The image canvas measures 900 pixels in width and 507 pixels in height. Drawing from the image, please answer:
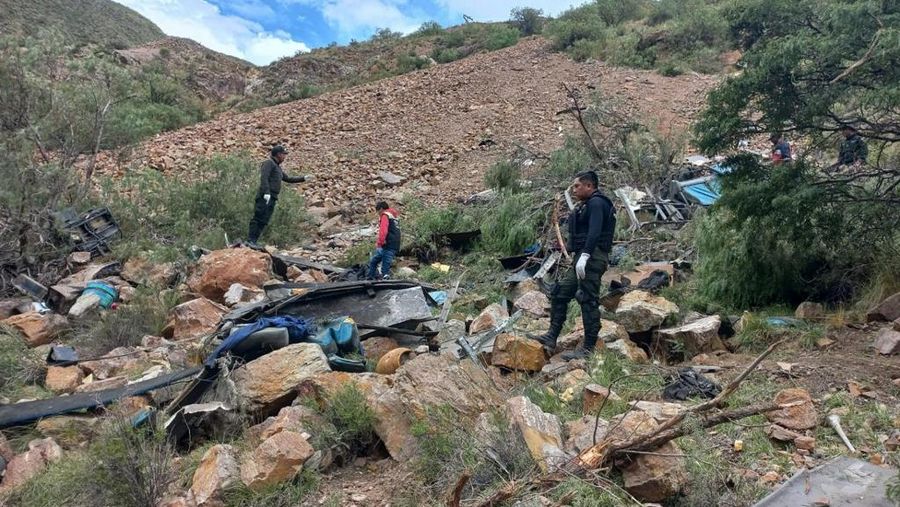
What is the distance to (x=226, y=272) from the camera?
7.50 meters

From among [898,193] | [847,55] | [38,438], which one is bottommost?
[38,438]

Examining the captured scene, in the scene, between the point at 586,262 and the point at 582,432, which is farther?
the point at 586,262

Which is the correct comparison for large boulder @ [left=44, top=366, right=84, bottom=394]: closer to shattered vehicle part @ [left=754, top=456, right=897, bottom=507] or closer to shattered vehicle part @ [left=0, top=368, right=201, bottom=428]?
shattered vehicle part @ [left=0, top=368, right=201, bottom=428]

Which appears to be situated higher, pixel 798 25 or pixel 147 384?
pixel 798 25

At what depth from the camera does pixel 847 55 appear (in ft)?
15.9

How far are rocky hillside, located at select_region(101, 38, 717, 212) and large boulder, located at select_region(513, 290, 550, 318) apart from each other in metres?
Result: 5.39

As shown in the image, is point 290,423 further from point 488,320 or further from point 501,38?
point 501,38

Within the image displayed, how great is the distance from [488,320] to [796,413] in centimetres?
285

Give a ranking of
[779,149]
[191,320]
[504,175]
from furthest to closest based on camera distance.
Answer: [504,175]
[779,149]
[191,320]

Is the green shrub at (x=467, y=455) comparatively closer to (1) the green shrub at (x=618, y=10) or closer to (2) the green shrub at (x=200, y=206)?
(2) the green shrub at (x=200, y=206)

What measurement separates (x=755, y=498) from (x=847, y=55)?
141 inches

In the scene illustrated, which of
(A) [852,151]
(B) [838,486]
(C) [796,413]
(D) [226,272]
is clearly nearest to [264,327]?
(D) [226,272]

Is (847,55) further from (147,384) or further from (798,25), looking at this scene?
(147,384)

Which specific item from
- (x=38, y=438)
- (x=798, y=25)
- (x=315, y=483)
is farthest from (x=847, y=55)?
(x=38, y=438)
